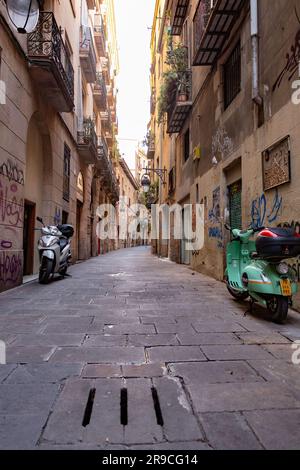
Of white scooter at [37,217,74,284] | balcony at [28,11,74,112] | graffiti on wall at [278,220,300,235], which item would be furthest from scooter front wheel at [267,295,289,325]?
balcony at [28,11,74,112]

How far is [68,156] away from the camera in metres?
13.2

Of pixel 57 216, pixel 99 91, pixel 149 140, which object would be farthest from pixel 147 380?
pixel 149 140

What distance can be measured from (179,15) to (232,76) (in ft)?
24.3

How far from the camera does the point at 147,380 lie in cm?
250

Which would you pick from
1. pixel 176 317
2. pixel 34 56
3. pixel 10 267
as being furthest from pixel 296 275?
pixel 34 56

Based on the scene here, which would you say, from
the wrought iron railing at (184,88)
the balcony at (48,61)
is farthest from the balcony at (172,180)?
the balcony at (48,61)

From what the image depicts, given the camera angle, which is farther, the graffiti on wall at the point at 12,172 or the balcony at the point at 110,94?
the balcony at the point at 110,94

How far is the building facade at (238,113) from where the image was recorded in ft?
16.6

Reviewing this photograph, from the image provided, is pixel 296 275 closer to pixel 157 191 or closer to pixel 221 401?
pixel 221 401

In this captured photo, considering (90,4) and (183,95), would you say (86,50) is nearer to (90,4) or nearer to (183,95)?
(90,4)

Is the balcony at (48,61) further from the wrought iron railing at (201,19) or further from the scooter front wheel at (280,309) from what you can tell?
the scooter front wheel at (280,309)

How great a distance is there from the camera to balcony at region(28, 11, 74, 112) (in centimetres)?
805

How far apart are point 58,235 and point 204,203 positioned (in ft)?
14.3

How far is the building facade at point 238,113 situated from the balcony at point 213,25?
24 mm
